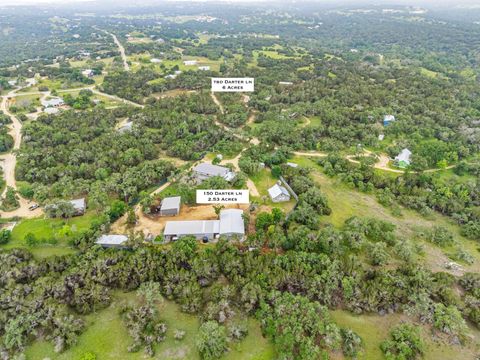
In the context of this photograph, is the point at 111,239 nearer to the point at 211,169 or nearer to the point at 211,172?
the point at 211,172

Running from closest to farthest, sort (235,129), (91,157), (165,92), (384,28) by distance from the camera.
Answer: (91,157) < (235,129) < (165,92) < (384,28)

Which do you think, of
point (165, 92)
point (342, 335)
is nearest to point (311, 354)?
point (342, 335)

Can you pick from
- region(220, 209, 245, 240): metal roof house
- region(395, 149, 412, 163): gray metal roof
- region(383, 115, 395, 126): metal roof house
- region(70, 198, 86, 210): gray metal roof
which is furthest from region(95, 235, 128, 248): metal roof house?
region(383, 115, 395, 126): metal roof house

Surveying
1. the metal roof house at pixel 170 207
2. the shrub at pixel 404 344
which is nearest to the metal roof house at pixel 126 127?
the metal roof house at pixel 170 207

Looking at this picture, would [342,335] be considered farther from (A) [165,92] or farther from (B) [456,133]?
(A) [165,92]

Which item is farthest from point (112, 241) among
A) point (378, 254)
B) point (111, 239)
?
point (378, 254)

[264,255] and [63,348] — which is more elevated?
[264,255]

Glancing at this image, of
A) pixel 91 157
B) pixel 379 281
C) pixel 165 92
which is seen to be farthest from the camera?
pixel 165 92

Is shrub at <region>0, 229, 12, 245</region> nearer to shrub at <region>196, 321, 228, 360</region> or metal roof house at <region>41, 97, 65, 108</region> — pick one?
shrub at <region>196, 321, 228, 360</region>
